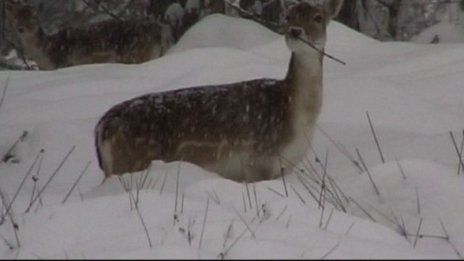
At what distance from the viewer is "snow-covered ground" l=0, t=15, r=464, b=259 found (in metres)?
5.01

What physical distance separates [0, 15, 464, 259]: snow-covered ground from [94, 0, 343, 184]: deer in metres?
0.24

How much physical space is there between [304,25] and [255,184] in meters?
2.02

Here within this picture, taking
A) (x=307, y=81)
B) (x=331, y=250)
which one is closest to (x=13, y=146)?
(x=307, y=81)

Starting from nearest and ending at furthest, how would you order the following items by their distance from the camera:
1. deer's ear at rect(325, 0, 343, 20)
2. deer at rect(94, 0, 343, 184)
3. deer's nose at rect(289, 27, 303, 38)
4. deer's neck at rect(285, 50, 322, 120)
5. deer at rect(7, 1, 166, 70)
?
deer at rect(94, 0, 343, 184) < deer's nose at rect(289, 27, 303, 38) < deer's neck at rect(285, 50, 322, 120) < deer's ear at rect(325, 0, 343, 20) < deer at rect(7, 1, 166, 70)

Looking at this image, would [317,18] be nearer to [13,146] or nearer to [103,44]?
[13,146]

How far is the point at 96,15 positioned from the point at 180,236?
13831 mm

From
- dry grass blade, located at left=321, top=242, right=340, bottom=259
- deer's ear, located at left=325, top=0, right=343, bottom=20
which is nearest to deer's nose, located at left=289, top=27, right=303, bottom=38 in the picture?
deer's ear, located at left=325, top=0, right=343, bottom=20

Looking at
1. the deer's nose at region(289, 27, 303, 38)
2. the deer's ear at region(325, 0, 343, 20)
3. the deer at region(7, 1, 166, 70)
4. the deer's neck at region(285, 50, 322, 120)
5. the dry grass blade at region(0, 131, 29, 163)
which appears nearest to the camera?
the deer's nose at region(289, 27, 303, 38)

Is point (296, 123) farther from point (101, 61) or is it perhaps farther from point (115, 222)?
point (101, 61)

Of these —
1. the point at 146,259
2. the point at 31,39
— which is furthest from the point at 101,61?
the point at 146,259

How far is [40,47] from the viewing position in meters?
16.6

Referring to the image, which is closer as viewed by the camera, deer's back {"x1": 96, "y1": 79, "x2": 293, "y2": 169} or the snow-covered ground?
the snow-covered ground

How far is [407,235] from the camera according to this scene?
20.2ft

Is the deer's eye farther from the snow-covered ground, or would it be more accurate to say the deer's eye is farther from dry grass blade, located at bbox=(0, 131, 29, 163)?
dry grass blade, located at bbox=(0, 131, 29, 163)
